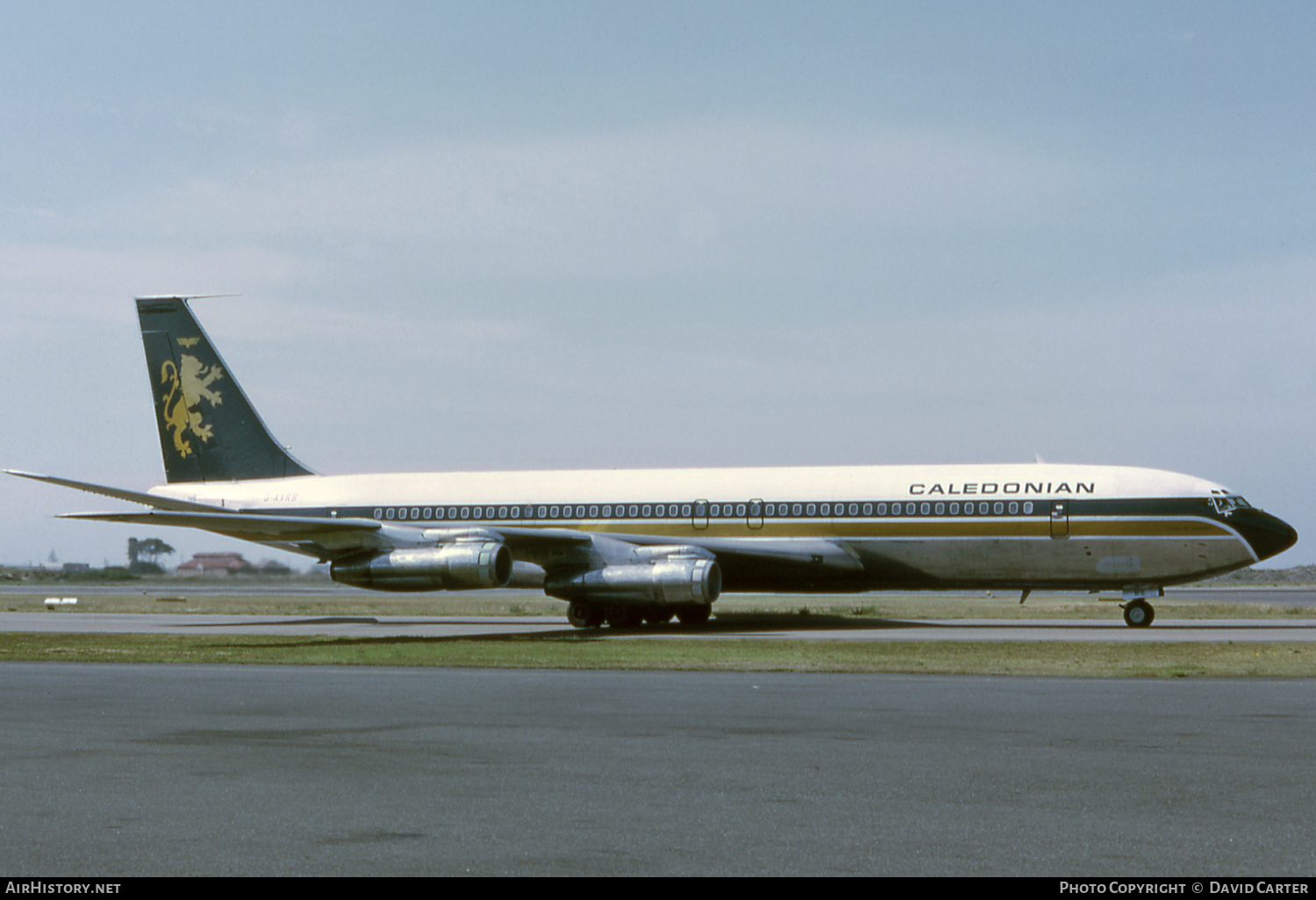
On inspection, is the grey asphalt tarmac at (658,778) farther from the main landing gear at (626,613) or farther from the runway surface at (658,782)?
the main landing gear at (626,613)

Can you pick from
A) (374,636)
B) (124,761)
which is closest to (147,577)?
(374,636)

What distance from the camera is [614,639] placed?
1140 inches

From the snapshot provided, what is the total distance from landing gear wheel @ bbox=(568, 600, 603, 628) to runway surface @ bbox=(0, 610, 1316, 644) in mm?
412

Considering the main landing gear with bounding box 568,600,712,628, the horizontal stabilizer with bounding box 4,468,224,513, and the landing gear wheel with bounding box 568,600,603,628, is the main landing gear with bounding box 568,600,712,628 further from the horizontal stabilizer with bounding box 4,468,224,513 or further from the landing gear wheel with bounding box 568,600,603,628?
the horizontal stabilizer with bounding box 4,468,224,513

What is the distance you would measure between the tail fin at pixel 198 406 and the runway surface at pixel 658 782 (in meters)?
26.7

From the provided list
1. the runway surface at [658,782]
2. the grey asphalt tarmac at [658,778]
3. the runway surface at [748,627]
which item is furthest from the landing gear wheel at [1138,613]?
the runway surface at [658,782]

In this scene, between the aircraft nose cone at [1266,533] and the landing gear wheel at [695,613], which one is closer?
the aircraft nose cone at [1266,533]

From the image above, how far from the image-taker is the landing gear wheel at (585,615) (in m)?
34.3

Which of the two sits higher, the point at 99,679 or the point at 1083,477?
the point at 1083,477

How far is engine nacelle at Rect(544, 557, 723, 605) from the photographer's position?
105ft

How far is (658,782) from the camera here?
975 centimetres

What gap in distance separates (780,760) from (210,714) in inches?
262

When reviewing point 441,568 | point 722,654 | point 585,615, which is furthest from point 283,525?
point 722,654
